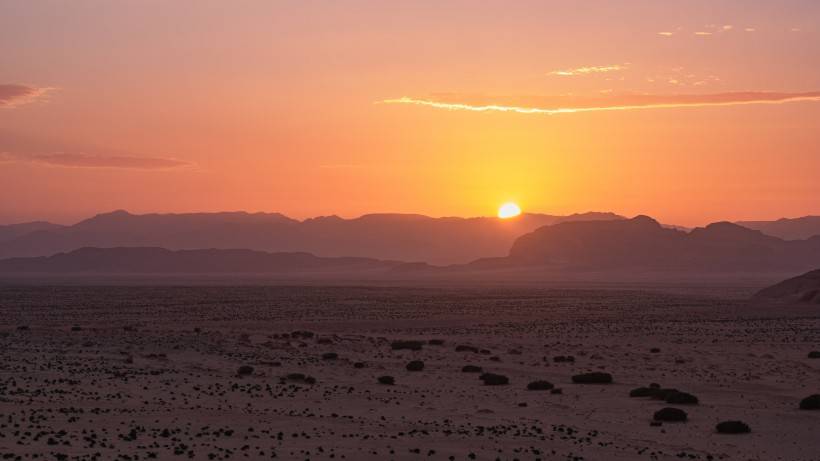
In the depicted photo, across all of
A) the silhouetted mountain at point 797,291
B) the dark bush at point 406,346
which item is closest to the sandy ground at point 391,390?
the dark bush at point 406,346

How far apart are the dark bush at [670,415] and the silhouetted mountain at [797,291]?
66714 millimetres

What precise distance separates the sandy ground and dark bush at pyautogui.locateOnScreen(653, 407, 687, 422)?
27 cm

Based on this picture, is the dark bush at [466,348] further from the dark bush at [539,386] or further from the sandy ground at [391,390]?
the dark bush at [539,386]

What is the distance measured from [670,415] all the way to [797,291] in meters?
74.8

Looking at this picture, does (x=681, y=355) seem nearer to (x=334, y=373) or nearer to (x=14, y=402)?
(x=334, y=373)

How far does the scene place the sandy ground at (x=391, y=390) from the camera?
20797mm

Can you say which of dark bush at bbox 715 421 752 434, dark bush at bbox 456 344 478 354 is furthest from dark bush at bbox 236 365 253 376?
dark bush at bbox 715 421 752 434

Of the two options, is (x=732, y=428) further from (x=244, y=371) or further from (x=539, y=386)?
(x=244, y=371)

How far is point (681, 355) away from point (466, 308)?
135 feet

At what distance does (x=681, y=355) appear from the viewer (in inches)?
1656

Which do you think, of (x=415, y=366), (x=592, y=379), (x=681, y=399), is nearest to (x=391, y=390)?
(x=415, y=366)

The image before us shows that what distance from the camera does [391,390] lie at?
3042 cm

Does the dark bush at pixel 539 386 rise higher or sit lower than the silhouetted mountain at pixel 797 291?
lower

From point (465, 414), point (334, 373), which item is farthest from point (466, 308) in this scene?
point (465, 414)
